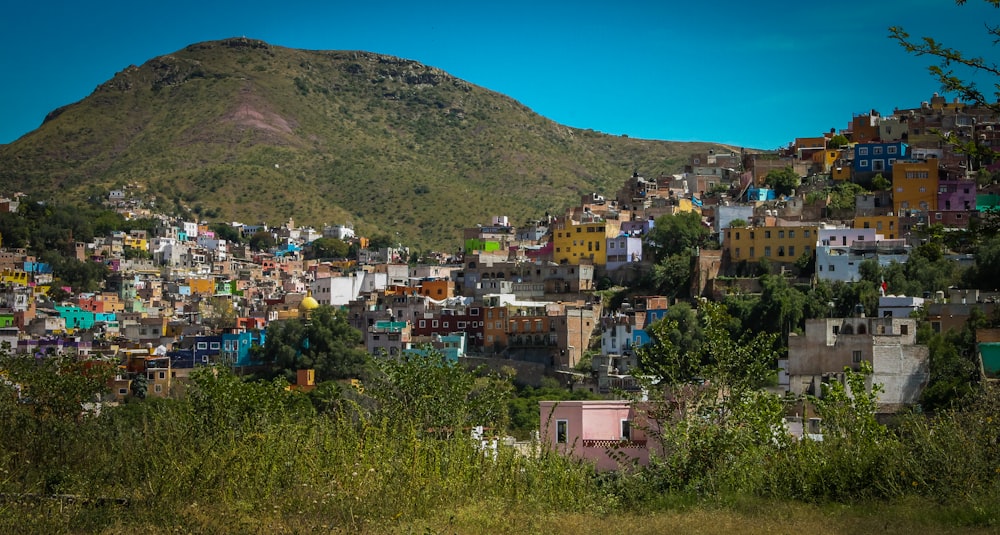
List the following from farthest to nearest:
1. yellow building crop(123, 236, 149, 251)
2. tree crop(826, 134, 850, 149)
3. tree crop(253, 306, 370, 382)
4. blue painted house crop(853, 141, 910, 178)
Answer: yellow building crop(123, 236, 149, 251) < tree crop(826, 134, 850, 149) < blue painted house crop(853, 141, 910, 178) < tree crop(253, 306, 370, 382)

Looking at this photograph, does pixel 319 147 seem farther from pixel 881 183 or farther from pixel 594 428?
pixel 594 428

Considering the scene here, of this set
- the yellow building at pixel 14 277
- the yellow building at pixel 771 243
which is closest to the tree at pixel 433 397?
the yellow building at pixel 771 243

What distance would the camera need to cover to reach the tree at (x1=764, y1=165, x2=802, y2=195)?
62.8m

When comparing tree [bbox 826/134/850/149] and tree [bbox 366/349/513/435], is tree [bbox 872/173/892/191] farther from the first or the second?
tree [bbox 366/349/513/435]

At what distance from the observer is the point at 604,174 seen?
12719cm

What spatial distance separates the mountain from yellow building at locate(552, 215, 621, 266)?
3380 centimetres

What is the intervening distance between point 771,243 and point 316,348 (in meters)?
17.1

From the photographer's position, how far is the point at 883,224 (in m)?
54.4

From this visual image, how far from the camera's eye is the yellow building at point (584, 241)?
6081 centimetres

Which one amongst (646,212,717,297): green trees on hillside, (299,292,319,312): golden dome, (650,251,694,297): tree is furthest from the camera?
(299,292,319,312): golden dome

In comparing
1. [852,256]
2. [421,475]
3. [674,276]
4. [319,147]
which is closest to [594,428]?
[421,475]

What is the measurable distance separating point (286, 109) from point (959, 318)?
103788 mm

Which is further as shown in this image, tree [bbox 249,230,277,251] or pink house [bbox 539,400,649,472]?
tree [bbox 249,230,277,251]

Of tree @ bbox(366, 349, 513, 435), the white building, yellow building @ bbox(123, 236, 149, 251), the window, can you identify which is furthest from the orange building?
the window
